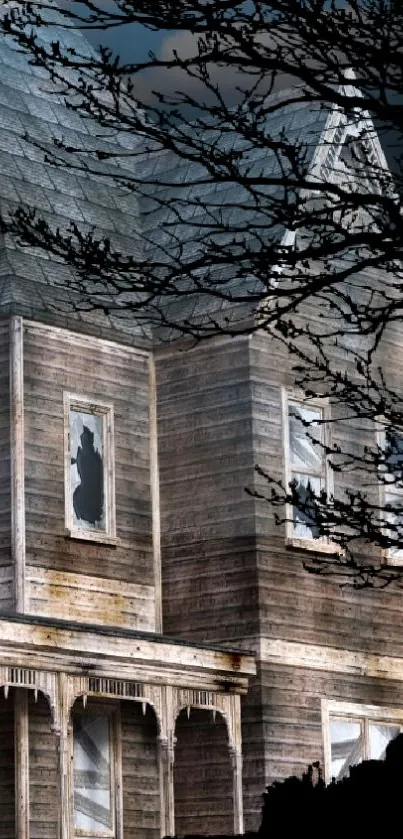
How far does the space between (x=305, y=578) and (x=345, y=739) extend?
8.68 feet

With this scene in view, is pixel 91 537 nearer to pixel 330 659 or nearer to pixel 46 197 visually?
pixel 330 659

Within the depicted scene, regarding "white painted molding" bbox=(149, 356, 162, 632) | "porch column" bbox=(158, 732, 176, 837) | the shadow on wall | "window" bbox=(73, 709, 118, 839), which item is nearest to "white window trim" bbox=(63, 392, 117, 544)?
"white painted molding" bbox=(149, 356, 162, 632)

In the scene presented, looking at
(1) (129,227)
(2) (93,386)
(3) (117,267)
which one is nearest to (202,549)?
(2) (93,386)

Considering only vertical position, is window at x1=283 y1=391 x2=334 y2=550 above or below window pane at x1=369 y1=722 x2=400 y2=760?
above

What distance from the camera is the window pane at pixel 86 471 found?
26750mm

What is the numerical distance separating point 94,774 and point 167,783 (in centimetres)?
214

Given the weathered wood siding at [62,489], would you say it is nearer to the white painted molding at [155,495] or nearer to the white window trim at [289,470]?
the white painted molding at [155,495]

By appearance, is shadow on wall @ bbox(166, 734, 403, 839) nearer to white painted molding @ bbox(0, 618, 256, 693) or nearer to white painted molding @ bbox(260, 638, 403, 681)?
white painted molding @ bbox(0, 618, 256, 693)

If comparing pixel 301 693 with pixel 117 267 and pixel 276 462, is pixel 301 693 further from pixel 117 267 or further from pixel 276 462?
pixel 117 267

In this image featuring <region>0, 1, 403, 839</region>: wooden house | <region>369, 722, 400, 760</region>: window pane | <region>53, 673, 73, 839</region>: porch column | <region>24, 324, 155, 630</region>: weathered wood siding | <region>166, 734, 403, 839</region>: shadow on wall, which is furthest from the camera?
<region>369, 722, 400, 760</region>: window pane

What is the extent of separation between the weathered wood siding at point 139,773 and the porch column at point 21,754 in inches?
94.5

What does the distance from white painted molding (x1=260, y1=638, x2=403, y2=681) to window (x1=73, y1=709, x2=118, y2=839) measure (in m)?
2.65

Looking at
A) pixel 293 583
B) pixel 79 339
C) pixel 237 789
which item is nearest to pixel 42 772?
pixel 237 789

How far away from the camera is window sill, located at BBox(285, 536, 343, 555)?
1076 inches
